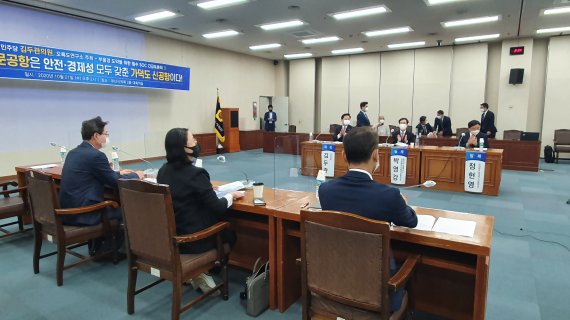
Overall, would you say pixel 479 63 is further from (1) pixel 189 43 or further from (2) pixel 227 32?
(1) pixel 189 43

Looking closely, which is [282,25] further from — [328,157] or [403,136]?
[403,136]

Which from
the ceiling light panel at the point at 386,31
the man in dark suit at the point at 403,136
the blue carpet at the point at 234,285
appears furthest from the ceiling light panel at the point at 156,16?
the man in dark suit at the point at 403,136

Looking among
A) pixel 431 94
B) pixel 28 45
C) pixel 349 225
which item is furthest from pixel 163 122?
pixel 349 225

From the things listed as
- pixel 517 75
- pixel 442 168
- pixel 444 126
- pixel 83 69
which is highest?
pixel 517 75

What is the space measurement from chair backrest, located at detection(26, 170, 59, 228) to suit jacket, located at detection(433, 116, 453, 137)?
30.3ft

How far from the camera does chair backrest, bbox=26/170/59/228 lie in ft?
8.53

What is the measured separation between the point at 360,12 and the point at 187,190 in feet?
20.1

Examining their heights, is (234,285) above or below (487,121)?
below

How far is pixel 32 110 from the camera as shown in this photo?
6.85m

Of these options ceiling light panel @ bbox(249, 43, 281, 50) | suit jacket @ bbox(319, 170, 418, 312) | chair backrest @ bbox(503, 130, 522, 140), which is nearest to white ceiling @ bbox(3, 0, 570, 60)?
ceiling light panel @ bbox(249, 43, 281, 50)

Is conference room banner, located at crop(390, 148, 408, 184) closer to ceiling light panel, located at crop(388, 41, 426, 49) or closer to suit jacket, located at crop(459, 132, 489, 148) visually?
suit jacket, located at crop(459, 132, 489, 148)

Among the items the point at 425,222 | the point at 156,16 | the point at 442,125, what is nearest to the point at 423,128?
the point at 442,125

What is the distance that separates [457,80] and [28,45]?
10.5 metres

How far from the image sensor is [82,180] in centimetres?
282
